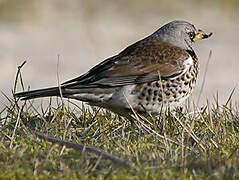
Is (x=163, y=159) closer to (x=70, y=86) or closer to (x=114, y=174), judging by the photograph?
(x=114, y=174)

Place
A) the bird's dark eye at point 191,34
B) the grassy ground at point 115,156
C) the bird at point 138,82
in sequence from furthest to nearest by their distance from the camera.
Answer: the bird's dark eye at point 191,34, the bird at point 138,82, the grassy ground at point 115,156

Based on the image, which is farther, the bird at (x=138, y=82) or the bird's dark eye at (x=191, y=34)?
Result: the bird's dark eye at (x=191, y=34)

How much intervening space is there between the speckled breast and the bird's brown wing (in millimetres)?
62

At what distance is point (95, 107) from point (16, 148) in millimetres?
1728


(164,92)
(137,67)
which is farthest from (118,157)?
(137,67)

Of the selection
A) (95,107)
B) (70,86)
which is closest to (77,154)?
(70,86)

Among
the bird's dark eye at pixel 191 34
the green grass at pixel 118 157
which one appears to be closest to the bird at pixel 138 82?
the bird's dark eye at pixel 191 34

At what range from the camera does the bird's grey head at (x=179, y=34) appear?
5246mm

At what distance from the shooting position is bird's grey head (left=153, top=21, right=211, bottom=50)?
525 cm

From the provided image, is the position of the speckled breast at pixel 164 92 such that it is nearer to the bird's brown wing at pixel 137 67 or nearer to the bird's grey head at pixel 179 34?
the bird's brown wing at pixel 137 67

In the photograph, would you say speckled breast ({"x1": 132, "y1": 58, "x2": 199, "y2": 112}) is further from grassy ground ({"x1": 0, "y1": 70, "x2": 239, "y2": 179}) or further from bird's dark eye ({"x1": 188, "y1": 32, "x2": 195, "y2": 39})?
bird's dark eye ({"x1": 188, "y1": 32, "x2": 195, "y2": 39})

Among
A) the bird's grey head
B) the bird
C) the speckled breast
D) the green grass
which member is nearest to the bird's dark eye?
the bird's grey head

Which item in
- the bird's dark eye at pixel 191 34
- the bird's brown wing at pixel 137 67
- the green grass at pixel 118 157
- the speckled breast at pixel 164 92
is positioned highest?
the bird's dark eye at pixel 191 34

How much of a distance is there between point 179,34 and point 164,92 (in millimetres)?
1016
